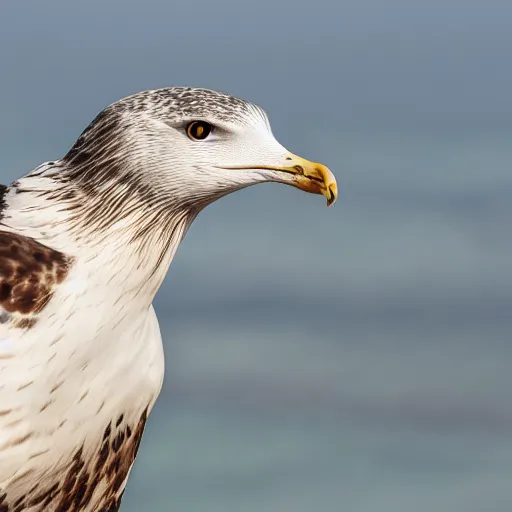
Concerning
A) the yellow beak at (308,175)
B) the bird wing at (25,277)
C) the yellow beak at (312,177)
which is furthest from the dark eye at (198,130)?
the bird wing at (25,277)

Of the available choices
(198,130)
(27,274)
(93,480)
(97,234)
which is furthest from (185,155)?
(93,480)

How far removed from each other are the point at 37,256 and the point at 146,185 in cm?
67

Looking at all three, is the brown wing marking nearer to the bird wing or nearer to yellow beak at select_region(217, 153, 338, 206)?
the bird wing

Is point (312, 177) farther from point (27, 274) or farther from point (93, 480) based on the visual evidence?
point (93, 480)

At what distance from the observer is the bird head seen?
7.55 meters

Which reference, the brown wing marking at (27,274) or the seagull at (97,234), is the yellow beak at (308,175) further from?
the brown wing marking at (27,274)

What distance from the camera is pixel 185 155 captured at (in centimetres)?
758

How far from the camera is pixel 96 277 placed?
7605 millimetres

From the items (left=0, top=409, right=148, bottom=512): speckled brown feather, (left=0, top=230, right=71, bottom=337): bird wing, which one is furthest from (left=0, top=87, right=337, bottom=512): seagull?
(left=0, top=409, right=148, bottom=512): speckled brown feather

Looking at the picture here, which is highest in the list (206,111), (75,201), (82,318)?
(206,111)

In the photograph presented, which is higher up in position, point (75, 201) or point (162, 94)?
point (162, 94)

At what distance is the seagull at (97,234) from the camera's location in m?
7.52

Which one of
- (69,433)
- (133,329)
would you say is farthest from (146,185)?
(69,433)

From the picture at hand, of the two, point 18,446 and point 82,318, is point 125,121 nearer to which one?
point 82,318
